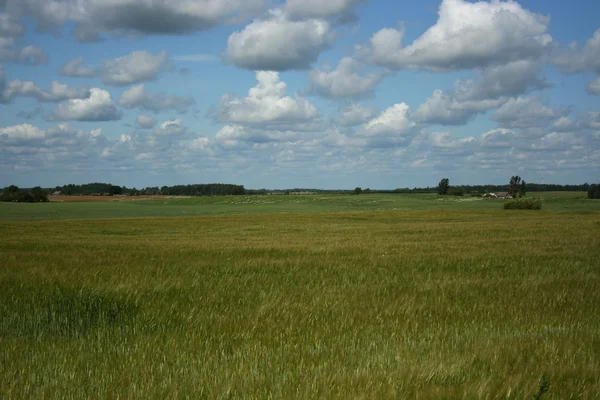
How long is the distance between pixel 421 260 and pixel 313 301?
310 inches

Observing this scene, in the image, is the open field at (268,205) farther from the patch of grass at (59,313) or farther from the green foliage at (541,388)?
the green foliage at (541,388)

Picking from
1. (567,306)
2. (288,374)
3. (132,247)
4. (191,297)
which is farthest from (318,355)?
(132,247)

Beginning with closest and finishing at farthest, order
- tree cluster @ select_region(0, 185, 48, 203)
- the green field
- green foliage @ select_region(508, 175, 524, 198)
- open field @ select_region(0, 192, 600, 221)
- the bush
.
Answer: the green field, the bush, open field @ select_region(0, 192, 600, 221), tree cluster @ select_region(0, 185, 48, 203), green foliage @ select_region(508, 175, 524, 198)

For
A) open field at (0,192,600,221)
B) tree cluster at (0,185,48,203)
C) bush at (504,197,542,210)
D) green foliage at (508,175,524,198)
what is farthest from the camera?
green foliage at (508,175,524,198)

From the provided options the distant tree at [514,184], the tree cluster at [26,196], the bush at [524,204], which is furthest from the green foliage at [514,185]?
the tree cluster at [26,196]

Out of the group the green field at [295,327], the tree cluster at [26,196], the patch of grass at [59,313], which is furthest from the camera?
the tree cluster at [26,196]

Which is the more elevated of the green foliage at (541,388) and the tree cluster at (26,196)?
the tree cluster at (26,196)

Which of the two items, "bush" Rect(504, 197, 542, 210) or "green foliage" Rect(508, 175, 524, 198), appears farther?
"green foliage" Rect(508, 175, 524, 198)

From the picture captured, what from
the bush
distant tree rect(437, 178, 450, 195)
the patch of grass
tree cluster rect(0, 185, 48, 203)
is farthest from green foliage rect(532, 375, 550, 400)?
distant tree rect(437, 178, 450, 195)

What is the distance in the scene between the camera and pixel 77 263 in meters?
14.7

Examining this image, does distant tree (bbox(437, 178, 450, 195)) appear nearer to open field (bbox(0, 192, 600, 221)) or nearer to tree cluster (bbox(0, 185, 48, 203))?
open field (bbox(0, 192, 600, 221))

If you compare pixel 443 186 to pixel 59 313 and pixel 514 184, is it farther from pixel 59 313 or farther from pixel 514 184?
pixel 59 313

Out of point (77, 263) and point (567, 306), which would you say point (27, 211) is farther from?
point (567, 306)

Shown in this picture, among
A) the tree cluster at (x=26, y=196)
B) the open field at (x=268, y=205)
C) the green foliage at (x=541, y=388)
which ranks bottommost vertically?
the open field at (x=268, y=205)
